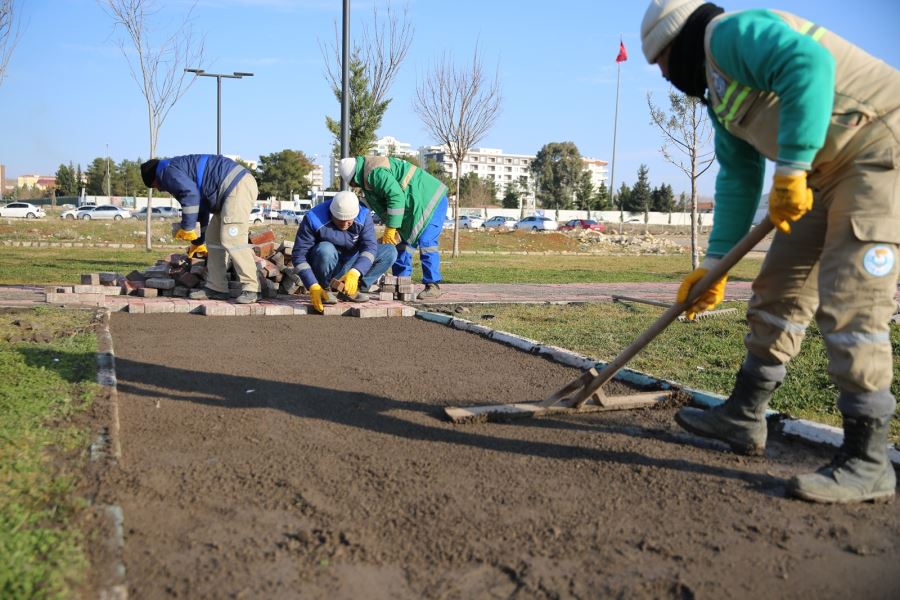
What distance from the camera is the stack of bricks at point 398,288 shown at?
8.96m

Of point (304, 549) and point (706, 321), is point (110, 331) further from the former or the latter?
point (706, 321)

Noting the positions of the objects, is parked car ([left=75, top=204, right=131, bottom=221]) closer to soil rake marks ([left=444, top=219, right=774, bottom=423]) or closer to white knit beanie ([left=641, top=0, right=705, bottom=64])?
soil rake marks ([left=444, top=219, right=774, bottom=423])

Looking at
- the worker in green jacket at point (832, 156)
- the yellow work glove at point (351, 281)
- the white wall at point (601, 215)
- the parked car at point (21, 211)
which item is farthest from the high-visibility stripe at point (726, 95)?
the white wall at point (601, 215)

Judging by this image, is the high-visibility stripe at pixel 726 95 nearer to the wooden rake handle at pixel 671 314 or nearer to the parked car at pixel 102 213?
the wooden rake handle at pixel 671 314

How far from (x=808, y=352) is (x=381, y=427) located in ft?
12.5

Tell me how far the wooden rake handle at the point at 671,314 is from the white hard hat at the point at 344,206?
4.52m

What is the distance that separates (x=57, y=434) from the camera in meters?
3.16

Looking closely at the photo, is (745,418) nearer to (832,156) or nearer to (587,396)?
(587,396)

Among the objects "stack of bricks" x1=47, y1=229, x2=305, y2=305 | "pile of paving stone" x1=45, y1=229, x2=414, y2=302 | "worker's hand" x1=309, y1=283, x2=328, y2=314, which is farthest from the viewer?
"pile of paving stone" x1=45, y1=229, x2=414, y2=302

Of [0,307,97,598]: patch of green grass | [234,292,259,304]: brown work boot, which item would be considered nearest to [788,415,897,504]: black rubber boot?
[0,307,97,598]: patch of green grass

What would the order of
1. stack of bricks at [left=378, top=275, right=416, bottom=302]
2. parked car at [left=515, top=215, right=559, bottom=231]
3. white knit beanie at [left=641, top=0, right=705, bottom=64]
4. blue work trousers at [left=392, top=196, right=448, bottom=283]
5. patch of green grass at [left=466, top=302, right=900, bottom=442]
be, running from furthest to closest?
parked car at [left=515, top=215, right=559, bottom=231] < blue work trousers at [left=392, top=196, right=448, bottom=283] < stack of bricks at [left=378, top=275, right=416, bottom=302] < patch of green grass at [left=466, top=302, right=900, bottom=442] < white knit beanie at [left=641, top=0, right=705, bottom=64]

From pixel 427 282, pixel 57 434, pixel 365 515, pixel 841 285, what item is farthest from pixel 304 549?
pixel 427 282

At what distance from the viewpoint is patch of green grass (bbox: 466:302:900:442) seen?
172 inches

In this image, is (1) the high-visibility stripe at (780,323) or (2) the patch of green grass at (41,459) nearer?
(2) the patch of green grass at (41,459)
